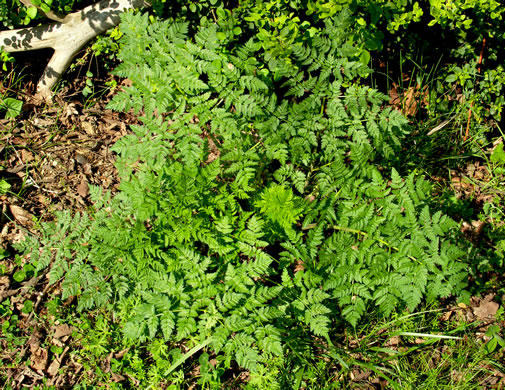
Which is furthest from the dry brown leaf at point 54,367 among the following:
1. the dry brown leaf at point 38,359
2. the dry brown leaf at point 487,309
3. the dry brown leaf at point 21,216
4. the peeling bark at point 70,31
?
the dry brown leaf at point 487,309

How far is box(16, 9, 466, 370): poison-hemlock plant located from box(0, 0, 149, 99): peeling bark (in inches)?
48.3

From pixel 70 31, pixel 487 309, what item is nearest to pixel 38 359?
pixel 70 31

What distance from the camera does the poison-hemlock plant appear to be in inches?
104

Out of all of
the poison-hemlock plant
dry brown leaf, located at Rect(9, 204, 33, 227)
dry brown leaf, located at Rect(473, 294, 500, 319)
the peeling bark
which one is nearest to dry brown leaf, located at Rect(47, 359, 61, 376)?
the poison-hemlock plant

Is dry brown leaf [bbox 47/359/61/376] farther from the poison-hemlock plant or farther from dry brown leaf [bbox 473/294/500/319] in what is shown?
dry brown leaf [bbox 473/294/500/319]

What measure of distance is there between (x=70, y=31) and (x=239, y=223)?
2546mm

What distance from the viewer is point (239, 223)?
2936 mm

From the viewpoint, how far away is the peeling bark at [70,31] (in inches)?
155

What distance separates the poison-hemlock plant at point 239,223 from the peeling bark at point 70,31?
4.03ft

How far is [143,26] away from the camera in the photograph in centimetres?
284

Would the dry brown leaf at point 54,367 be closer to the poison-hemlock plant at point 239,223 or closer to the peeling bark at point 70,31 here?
the poison-hemlock plant at point 239,223

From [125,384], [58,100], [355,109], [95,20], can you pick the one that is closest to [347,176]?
[355,109]

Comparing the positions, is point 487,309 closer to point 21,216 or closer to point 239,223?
point 239,223

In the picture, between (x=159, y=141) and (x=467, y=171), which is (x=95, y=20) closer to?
(x=159, y=141)
